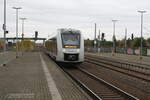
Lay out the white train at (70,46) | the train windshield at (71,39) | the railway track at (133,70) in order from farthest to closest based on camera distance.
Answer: the train windshield at (71,39), the white train at (70,46), the railway track at (133,70)

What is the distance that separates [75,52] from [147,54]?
135ft

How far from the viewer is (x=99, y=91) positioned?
13711mm

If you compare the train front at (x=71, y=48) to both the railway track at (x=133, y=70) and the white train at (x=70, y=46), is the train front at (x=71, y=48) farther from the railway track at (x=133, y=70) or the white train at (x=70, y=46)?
the railway track at (x=133, y=70)

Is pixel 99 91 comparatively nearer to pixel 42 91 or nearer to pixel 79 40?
pixel 42 91

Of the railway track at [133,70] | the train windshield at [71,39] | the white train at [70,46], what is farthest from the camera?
the train windshield at [71,39]

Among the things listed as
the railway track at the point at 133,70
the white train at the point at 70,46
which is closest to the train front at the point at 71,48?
the white train at the point at 70,46

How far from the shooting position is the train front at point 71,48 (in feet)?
83.1

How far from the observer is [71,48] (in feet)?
83.3

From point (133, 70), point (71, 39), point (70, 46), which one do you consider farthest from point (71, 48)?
point (133, 70)

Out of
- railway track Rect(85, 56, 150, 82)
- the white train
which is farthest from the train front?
railway track Rect(85, 56, 150, 82)

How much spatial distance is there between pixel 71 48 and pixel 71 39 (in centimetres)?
96

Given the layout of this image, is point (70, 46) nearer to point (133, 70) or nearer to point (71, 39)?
point (71, 39)

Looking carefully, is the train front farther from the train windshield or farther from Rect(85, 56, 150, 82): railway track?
Rect(85, 56, 150, 82): railway track

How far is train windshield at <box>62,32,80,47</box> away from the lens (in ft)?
84.2
